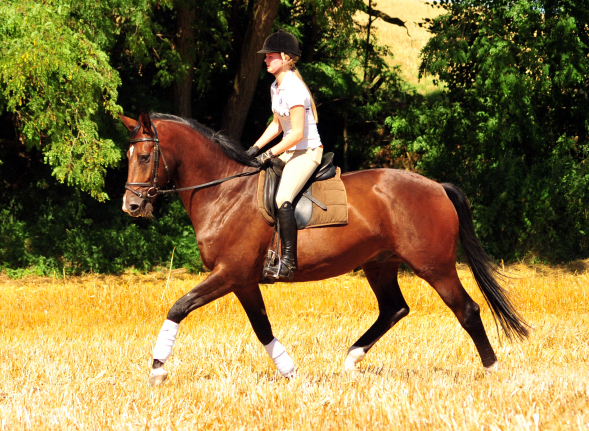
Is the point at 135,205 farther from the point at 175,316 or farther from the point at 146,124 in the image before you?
the point at 175,316

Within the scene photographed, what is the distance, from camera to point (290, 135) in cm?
560

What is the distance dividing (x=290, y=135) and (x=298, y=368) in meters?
2.20

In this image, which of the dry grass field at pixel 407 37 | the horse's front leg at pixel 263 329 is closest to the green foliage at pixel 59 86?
the horse's front leg at pixel 263 329

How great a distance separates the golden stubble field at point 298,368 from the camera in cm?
438

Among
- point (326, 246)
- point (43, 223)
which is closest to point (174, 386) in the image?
point (326, 246)

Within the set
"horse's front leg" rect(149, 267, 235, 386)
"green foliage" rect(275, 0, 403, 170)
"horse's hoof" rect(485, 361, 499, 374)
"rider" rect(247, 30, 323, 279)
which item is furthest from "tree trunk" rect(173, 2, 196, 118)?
"horse's hoof" rect(485, 361, 499, 374)

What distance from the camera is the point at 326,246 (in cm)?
573

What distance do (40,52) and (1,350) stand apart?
5.19 metres

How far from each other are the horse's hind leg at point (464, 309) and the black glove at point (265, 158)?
173cm

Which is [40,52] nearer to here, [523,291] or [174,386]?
[174,386]

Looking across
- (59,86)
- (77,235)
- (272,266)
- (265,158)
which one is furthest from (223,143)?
(77,235)

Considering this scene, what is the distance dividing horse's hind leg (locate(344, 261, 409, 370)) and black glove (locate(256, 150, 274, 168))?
1.53 meters

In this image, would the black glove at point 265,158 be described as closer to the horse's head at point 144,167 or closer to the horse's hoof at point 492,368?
the horse's head at point 144,167

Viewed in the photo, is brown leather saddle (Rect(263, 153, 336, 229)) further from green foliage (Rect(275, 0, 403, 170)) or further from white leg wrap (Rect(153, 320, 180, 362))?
green foliage (Rect(275, 0, 403, 170))
